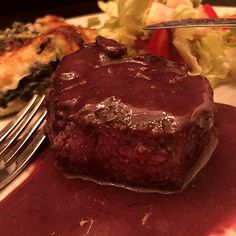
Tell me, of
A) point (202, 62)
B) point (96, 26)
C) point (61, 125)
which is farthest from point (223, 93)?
point (96, 26)

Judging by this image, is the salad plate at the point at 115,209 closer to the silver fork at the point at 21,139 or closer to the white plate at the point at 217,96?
the white plate at the point at 217,96

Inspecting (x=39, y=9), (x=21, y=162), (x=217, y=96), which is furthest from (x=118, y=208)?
(x=39, y=9)

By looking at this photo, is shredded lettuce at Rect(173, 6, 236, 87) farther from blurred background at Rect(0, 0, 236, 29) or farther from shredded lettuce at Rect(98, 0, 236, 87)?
blurred background at Rect(0, 0, 236, 29)

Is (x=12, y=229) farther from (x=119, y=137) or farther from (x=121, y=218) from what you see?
(x=119, y=137)

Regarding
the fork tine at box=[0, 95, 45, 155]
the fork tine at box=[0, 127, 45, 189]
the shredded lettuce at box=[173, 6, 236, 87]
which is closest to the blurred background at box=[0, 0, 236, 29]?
the shredded lettuce at box=[173, 6, 236, 87]

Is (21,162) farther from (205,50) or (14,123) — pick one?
(205,50)

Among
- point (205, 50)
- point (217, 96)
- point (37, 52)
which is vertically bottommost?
point (217, 96)

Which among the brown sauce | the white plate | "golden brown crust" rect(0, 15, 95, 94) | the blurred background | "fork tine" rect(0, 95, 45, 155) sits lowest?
the blurred background
